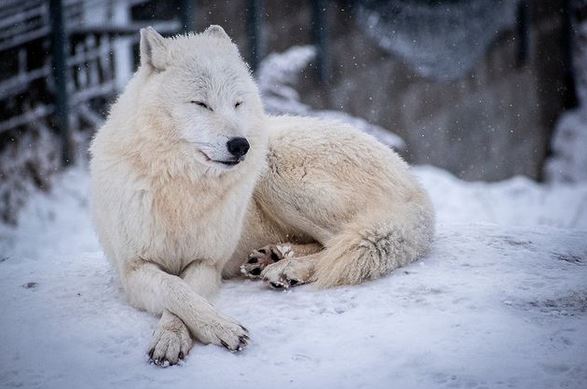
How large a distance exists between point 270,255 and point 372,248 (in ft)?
2.16

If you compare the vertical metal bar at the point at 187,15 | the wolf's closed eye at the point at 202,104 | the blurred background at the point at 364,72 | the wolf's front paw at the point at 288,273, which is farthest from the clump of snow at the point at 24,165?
the wolf's closed eye at the point at 202,104

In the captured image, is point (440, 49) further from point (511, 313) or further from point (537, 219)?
point (511, 313)

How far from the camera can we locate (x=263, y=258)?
3.52 meters

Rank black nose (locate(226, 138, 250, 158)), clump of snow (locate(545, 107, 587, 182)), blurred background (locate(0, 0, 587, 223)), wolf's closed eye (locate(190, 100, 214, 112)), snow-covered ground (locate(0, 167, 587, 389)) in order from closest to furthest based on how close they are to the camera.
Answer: snow-covered ground (locate(0, 167, 587, 389)) < black nose (locate(226, 138, 250, 158)) < wolf's closed eye (locate(190, 100, 214, 112)) < blurred background (locate(0, 0, 587, 223)) < clump of snow (locate(545, 107, 587, 182))

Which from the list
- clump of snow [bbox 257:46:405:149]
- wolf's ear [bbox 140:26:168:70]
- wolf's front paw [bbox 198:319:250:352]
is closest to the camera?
wolf's front paw [bbox 198:319:250:352]

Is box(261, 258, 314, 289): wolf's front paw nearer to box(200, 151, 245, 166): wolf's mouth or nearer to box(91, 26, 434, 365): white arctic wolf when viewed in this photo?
box(91, 26, 434, 365): white arctic wolf

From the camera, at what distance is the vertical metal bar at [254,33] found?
7.77 metres

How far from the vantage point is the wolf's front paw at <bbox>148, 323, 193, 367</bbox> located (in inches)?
95.6

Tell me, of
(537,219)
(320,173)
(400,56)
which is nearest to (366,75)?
(400,56)

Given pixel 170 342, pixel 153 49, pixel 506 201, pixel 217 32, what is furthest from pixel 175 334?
pixel 506 201

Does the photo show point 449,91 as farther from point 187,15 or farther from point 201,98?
point 201,98

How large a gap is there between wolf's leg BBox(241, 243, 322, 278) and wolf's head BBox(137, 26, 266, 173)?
2.14 ft

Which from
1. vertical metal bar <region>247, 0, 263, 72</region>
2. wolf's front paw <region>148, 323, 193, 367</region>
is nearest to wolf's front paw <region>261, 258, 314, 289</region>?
wolf's front paw <region>148, 323, 193, 367</region>

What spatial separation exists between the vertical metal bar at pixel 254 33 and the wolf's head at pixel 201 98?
478 centimetres
